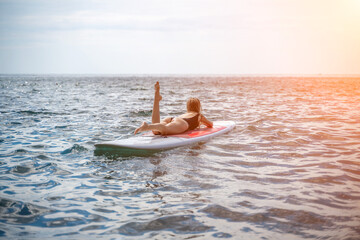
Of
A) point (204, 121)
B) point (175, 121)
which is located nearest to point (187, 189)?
point (175, 121)

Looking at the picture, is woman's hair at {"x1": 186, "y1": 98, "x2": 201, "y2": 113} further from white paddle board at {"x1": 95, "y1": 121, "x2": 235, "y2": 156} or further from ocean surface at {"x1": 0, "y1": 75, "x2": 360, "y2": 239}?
ocean surface at {"x1": 0, "y1": 75, "x2": 360, "y2": 239}

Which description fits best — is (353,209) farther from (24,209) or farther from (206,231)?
(24,209)

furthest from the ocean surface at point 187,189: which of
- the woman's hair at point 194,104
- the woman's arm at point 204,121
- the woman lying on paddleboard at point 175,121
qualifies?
the woman's hair at point 194,104

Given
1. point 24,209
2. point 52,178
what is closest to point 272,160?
point 52,178

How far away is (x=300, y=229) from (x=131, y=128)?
7.94 meters

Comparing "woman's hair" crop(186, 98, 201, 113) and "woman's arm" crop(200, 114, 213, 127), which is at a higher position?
"woman's hair" crop(186, 98, 201, 113)

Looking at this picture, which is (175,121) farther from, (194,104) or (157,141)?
(157,141)

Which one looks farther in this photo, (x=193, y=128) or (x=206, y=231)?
(x=193, y=128)

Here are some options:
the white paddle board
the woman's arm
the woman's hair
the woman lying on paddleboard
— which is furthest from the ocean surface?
the woman's hair

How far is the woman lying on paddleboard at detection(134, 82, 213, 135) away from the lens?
8.08 metres

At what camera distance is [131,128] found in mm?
11062

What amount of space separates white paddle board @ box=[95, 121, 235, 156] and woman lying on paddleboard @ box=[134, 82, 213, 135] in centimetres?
15

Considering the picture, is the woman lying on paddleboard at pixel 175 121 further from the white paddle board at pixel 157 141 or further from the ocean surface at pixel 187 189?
the ocean surface at pixel 187 189

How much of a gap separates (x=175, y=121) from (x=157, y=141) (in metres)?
1.12
